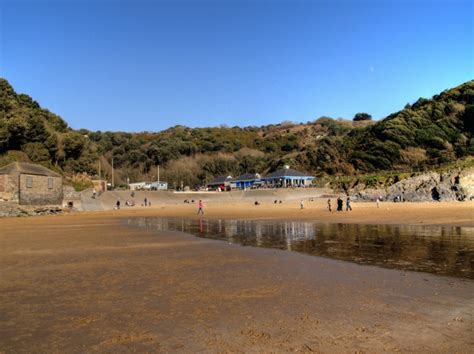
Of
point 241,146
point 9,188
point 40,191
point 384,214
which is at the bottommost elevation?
point 384,214

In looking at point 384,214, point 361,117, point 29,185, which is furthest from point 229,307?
point 361,117

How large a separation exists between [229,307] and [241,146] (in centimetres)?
13863

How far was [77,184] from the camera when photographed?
186ft

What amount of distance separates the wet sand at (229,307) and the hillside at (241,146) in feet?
153

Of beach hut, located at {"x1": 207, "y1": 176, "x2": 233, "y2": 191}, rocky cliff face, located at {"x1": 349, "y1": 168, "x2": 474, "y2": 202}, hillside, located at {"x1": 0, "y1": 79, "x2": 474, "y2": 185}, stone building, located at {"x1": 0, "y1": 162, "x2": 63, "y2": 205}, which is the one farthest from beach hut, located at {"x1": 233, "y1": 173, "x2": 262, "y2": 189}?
stone building, located at {"x1": 0, "y1": 162, "x2": 63, "y2": 205}

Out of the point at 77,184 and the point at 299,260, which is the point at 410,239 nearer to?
the point at 299,260

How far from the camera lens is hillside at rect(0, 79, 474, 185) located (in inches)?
2234

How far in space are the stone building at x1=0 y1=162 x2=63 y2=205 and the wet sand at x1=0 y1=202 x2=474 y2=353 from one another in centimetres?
3078

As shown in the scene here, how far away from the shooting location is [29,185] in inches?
1601

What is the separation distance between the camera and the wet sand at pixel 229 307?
17.3 feet

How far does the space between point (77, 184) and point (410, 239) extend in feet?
165

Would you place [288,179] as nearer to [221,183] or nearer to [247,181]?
[247,181]

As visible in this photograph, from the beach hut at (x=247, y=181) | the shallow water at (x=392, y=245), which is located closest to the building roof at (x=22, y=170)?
the shallow water at (x=392, y=245)

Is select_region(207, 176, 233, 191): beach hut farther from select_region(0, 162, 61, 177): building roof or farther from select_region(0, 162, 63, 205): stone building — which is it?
select_region(0, 162, 61, 177): building roof
